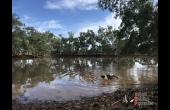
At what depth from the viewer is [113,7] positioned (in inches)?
212

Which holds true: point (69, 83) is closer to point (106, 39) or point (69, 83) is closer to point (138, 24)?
point (138, 24)

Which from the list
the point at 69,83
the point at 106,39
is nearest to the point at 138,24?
the point at 69,83

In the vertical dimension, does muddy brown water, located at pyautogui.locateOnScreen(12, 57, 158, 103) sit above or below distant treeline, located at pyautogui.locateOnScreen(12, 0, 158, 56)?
below

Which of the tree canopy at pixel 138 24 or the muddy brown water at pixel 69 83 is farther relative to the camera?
the muddy brown water at pixel 69 83

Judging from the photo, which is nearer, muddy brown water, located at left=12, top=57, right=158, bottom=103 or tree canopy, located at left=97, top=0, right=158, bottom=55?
tree canopy, located at left=97, top=0, right=158, bottom=55

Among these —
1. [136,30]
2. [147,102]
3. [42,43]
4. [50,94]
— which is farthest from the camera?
[42,43]

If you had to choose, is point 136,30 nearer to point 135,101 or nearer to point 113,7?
point 113,7

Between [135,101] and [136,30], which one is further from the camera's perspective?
[136,30]

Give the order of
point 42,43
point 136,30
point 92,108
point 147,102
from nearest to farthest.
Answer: point 147,102 < point 92,108 < point 136,30 < point 42,43

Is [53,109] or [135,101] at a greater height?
[135,101]

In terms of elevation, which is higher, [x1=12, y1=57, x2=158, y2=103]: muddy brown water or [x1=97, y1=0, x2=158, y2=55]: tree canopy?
[x1=97, y1=0, x2=158, y2=55]: tree canopy
